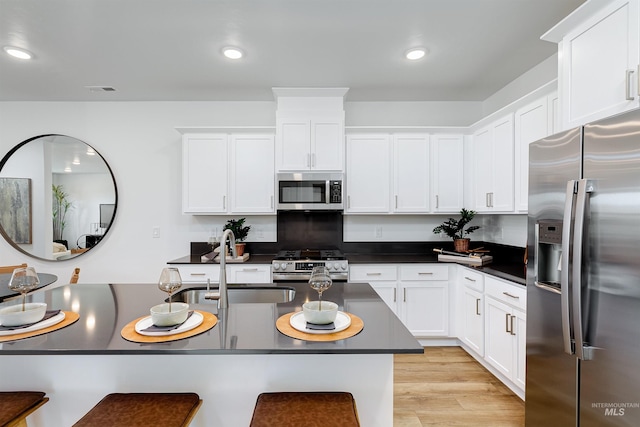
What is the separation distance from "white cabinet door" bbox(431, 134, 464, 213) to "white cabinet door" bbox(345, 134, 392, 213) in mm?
501

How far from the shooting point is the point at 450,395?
2293mm

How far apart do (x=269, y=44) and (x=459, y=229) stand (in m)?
2.65

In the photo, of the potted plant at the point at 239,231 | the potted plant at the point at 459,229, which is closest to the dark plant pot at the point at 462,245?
the potted plant at the point at 459,229

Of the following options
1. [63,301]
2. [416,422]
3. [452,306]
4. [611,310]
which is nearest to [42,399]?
[63,301]

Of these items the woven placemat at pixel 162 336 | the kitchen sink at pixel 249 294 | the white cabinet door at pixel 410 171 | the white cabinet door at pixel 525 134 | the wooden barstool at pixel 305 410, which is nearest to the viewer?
the wooden barstool at pixel 305 410

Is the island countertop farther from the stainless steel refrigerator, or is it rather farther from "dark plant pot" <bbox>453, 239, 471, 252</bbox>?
"dark plant pot" <bbox>453, 239, 471, 252</bbox>

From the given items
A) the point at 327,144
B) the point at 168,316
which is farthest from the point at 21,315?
the point at 327,144

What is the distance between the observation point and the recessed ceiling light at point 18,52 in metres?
2.43

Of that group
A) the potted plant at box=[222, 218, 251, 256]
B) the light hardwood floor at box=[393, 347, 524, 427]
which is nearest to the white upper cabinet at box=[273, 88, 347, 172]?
the potted plant at box=[222, 218, 251, 256]

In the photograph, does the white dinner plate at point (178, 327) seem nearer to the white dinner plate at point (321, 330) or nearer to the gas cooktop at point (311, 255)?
the white dinner plate at point (321, 330)

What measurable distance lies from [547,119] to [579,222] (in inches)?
47.9

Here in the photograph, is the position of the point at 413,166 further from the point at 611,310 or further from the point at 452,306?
the point at 611,310

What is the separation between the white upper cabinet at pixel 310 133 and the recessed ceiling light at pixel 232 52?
0.69 metres

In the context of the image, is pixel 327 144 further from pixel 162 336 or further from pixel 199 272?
pixel 162 336
